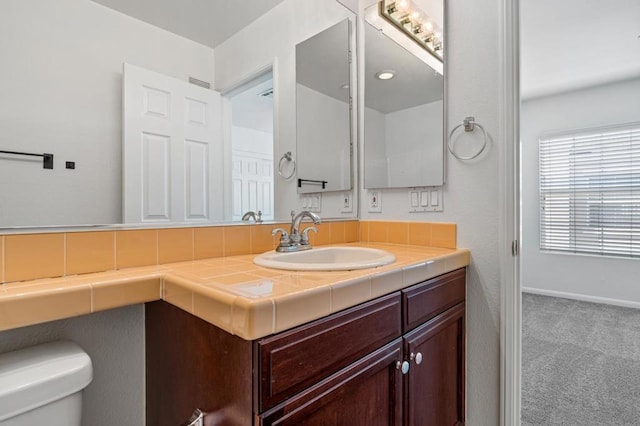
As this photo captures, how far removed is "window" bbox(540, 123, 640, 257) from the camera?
356 cm

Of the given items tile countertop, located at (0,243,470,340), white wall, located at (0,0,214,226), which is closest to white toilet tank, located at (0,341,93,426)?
tile countertop, located at (0,243,470,340)

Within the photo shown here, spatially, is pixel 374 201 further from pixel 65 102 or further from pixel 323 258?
pixel 65 102

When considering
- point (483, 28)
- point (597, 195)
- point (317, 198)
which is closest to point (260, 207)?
point (317, 198)

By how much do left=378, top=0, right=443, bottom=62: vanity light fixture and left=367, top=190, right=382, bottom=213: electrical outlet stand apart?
0.70m

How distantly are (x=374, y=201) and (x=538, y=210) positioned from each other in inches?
136

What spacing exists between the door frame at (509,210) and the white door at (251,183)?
3.16 feet

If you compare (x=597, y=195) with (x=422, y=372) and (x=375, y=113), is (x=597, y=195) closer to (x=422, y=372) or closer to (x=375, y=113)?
A: (x=375, y=113)

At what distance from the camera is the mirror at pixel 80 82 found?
0.82 meters

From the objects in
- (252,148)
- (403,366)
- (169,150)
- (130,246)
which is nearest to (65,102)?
(169,150)

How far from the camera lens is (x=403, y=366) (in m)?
0.98

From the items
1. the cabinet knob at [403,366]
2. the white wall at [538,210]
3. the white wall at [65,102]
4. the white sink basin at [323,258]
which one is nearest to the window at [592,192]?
the white wall at [538,210]

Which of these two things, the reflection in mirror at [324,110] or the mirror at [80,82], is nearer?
the mirror at [80,82]

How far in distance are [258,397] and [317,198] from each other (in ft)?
3.87

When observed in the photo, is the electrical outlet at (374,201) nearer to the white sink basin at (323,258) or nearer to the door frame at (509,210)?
the white sink basin at (323,258)
